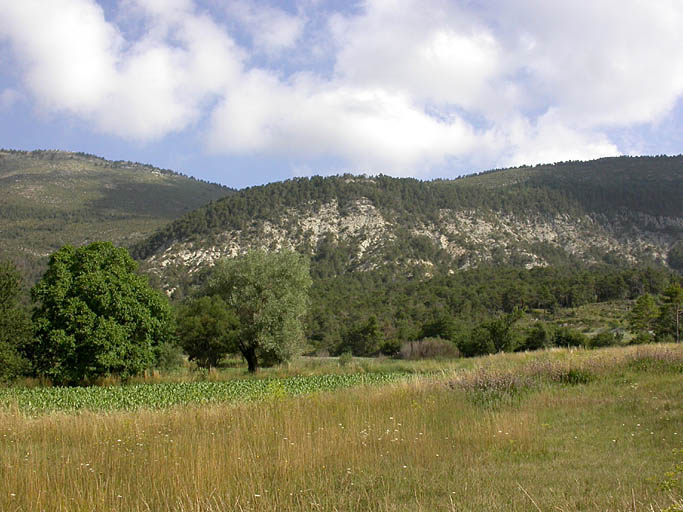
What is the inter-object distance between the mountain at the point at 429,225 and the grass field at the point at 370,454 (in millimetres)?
90388

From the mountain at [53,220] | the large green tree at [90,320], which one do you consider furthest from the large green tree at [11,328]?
the mountain at [53,220]

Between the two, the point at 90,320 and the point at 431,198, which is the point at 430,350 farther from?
the point at 431,198

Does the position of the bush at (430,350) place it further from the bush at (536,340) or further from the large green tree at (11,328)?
the large green tree at (11,328)

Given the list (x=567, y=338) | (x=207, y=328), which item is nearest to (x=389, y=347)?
(x=567, y=338)

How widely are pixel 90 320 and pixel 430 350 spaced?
30033 mm

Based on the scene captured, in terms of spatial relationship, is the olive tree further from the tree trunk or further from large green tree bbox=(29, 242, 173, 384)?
large green tree bbox=(29, 242, 173, 384)

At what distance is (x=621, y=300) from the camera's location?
243 feet

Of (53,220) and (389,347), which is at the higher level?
(53,220)

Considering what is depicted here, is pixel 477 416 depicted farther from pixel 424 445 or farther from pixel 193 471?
pixel 193 471

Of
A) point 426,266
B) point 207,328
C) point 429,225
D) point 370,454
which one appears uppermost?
point 429,225

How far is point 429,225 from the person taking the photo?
125250 mm

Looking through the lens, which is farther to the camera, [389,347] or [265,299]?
[389,347]

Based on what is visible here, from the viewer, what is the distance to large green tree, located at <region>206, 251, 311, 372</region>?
1345 inches

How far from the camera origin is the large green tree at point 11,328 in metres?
23.2
